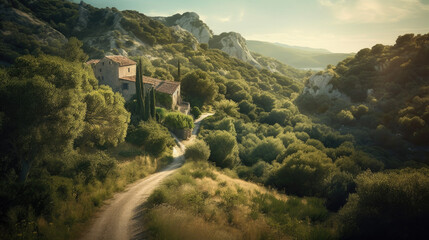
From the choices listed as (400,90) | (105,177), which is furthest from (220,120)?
(400,90)

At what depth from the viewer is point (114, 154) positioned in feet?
84.7

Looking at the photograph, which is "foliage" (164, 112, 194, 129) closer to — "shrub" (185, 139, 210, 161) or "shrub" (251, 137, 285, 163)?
"shrub" (185, 139, 210, 161)

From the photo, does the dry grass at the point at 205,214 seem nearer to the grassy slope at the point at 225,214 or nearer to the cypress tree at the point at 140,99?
the grassy slope at the point at 225,214

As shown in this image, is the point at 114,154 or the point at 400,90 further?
the point at 400,90

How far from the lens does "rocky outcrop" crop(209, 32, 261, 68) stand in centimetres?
15175

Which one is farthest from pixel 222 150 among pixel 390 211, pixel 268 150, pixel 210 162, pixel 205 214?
pixel 390 211

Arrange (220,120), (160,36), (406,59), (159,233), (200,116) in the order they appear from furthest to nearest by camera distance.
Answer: (160,36) → (406,59) → (200,116) → (220,120) → (159,233)

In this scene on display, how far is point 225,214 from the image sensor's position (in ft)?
46.3

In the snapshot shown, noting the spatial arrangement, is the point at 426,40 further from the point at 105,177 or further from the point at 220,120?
the point at 105,177

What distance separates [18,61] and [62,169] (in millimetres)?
9161

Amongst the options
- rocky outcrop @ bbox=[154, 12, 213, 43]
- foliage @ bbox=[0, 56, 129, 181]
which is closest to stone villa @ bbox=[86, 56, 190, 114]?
foliage @ bbox=[0, 56, 129, 181]

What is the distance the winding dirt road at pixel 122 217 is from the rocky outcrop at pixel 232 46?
140476 millimetres

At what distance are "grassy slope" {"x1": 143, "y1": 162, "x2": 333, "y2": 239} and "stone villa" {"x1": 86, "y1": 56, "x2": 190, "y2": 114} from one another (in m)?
27.1

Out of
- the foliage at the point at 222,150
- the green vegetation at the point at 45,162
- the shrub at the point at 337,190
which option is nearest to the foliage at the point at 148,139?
the foliage at the point at 222,150
